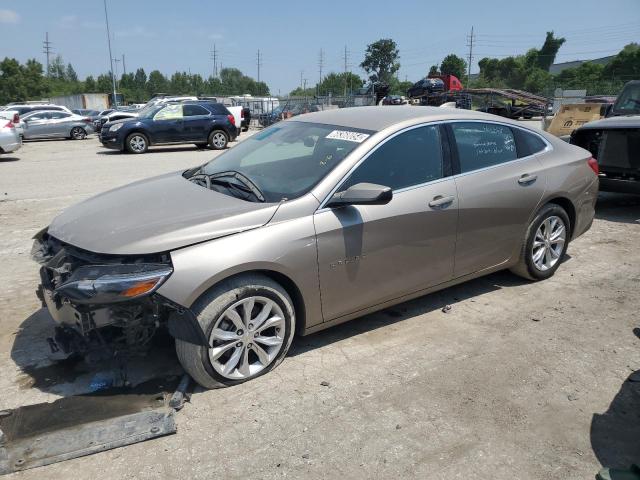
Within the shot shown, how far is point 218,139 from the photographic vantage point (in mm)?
18531

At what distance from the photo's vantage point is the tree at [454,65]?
355ft

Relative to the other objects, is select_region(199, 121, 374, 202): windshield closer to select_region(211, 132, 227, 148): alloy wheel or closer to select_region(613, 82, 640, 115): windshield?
select_region(613, 82, 640, 115): windshield

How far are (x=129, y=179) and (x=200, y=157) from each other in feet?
16.2

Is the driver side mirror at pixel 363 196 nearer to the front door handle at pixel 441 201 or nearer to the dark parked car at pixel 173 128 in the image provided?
the front door handle at pixel 441 201

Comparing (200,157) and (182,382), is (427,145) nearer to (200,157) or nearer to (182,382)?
(182,382)

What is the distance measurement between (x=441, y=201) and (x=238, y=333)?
6.00 feet

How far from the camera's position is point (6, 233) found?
6844 millimetres

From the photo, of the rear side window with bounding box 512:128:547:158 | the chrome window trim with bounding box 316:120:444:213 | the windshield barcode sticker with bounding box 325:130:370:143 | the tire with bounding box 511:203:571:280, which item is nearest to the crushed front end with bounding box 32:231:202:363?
the chrome window trim with bounding box 316:120:444:213

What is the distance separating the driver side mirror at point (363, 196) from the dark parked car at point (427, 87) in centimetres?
3368

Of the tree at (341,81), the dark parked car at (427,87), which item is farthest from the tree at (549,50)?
the dark parked car at (427,87)

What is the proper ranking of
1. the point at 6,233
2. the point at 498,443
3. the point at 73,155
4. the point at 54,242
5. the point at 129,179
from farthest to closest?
the point at 73,155
the point at 129,179
the point at 6,233
the point at 54,242
the point at 498,443

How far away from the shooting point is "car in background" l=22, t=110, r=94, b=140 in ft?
74.4

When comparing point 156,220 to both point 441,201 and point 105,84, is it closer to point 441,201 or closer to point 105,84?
point 441,201

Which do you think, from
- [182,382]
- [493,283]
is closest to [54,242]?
[182,382]
